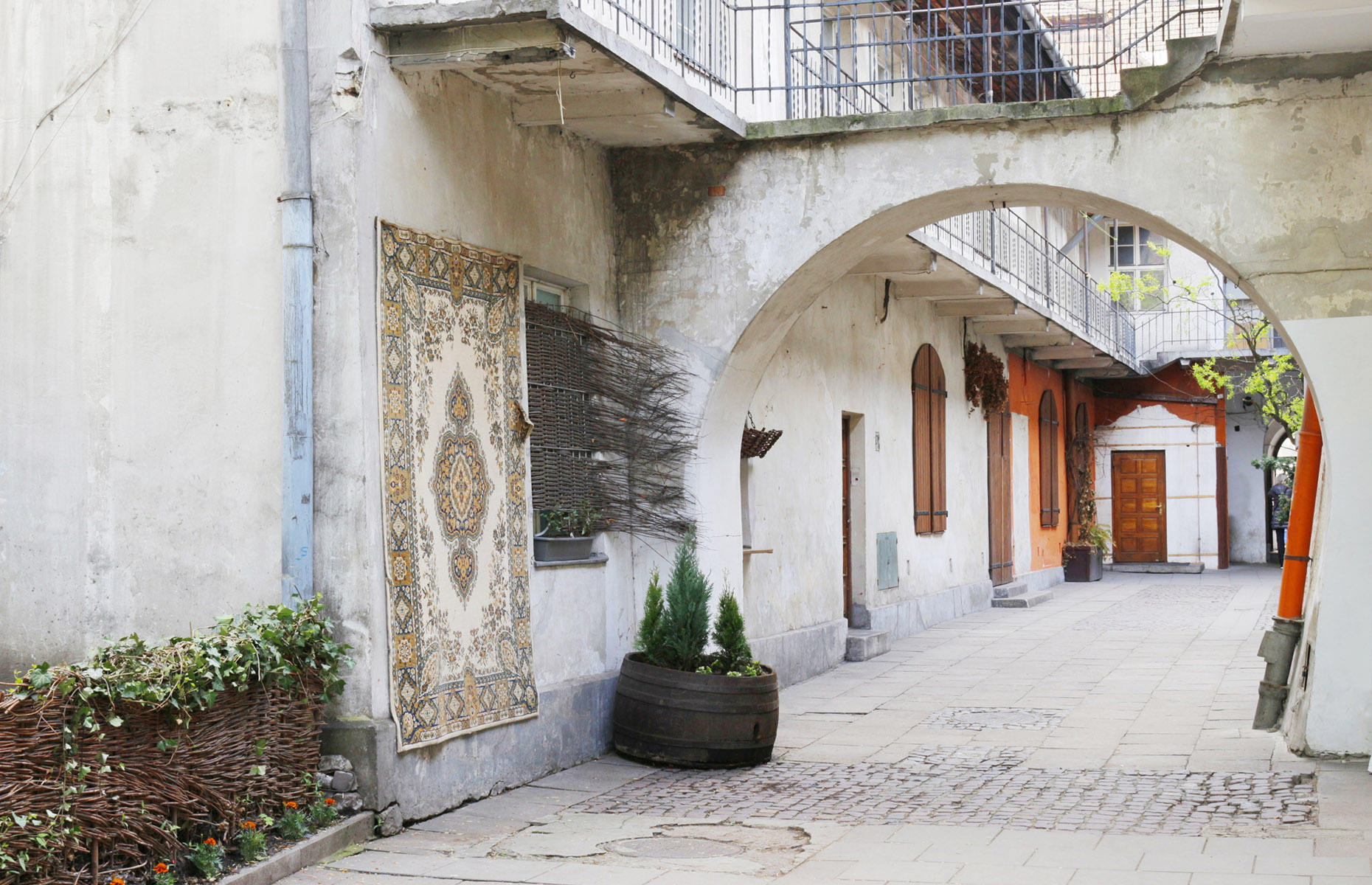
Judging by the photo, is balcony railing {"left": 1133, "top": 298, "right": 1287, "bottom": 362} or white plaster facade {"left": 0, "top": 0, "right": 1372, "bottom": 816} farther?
balcony railing {"left": 1133, "top": 298, "right": 1287, "bottom": 362}

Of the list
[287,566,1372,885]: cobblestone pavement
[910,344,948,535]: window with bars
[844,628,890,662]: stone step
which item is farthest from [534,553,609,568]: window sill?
[910,344,948,535]: window with bars

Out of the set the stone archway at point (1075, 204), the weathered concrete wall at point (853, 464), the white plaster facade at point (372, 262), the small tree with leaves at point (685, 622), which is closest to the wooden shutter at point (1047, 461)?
the weathered concrete wall at point (853, 464)

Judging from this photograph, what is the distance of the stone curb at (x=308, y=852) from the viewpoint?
5203 mm

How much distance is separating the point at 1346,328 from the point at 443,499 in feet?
14.9

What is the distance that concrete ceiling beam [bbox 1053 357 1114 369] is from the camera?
77.4 ft

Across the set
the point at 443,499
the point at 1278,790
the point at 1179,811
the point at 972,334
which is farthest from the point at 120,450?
the point at 972,334

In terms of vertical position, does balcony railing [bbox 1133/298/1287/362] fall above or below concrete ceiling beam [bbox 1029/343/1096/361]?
above


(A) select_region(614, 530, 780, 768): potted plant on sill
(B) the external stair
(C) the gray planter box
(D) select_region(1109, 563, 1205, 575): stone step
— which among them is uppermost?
(C) the gray planter box

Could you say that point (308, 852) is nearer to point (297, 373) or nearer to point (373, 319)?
point (297, 373)

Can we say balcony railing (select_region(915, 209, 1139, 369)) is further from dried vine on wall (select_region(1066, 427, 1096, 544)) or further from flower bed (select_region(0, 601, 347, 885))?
flower bed (select_region(0, 601, 347, 885))

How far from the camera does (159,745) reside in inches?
197

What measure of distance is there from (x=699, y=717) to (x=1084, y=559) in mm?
17293

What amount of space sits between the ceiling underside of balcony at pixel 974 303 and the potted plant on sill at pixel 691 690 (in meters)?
4.27

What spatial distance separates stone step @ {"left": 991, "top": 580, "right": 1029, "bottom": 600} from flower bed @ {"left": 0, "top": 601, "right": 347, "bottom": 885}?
44.7 ft
